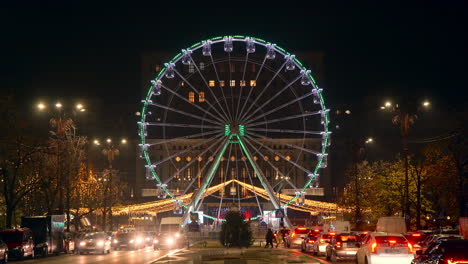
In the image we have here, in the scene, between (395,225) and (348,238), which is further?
(395,225)

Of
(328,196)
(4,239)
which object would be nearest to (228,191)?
(328,196)

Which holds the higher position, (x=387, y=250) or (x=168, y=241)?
(x=387, y=250)

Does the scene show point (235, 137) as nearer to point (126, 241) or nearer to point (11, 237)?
point (126, 241)

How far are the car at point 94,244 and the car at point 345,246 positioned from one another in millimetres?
20124

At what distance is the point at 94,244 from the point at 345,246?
21603mm

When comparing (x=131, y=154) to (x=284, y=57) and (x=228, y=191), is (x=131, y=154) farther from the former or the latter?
(x=284, y=57)

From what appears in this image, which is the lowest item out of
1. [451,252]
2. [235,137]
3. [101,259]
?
[101,259]

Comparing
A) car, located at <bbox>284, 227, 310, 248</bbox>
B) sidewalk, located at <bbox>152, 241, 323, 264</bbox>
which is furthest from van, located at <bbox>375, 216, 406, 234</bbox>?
car, located at <bbox>284, 227, 310, 248</bbox>

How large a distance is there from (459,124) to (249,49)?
19.6 metres

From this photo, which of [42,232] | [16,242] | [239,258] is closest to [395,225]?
[239,258]

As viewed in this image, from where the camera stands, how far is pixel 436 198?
6481 centimetres

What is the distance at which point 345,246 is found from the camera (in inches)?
1473

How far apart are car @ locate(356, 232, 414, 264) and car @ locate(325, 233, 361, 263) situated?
331 inches

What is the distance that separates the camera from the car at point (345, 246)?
122ft
